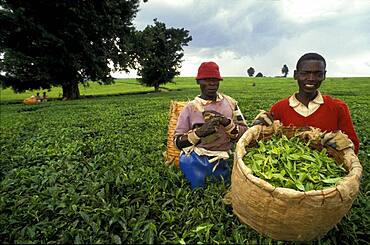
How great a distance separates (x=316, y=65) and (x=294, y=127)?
623mm

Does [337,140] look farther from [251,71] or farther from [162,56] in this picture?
[251,71]

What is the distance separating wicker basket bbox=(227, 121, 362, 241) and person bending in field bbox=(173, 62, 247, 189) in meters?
0.91

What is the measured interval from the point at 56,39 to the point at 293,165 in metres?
20.8

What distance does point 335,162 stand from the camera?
327 cm

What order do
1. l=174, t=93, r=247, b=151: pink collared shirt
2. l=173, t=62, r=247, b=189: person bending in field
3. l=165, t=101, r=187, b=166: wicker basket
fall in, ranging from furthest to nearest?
l=165, t=101, r=187, b=166: wicker basket → l=174, t=93, r=247, b=151: pink collared shirt → l=173, t=62, r=247, b=189: person bending in field

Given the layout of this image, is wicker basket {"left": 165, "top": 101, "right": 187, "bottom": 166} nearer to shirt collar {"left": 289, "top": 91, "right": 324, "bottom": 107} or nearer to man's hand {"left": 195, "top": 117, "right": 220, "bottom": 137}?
man's hand {"left": 195, "top": 117, "right": 220, "bottom": 137}

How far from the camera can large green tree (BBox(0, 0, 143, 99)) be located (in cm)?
2089

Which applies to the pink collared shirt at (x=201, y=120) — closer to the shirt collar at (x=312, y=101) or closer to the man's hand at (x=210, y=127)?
the man's hand at (x=210, y=127)

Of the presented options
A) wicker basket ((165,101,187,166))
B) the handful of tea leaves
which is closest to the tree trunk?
wicker basket ((165,101,187,166))

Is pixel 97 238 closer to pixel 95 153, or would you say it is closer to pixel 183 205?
pixel 183 205

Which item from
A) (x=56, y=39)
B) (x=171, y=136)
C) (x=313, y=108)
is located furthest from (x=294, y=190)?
(x=56, y=39)

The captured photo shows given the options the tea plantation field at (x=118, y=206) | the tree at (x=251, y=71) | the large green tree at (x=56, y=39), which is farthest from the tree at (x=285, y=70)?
the tea plantation field at (x=118, y=206)

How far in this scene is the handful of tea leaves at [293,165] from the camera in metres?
2.84

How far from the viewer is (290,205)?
2623mm
